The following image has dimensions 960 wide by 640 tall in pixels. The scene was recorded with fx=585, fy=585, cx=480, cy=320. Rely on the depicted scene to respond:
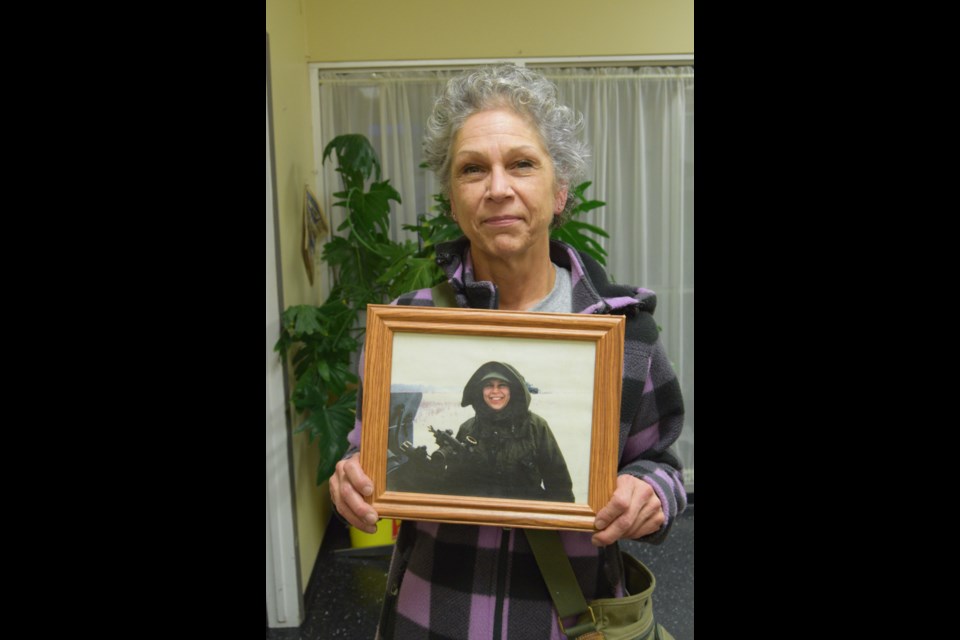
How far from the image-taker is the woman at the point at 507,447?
2.86ft

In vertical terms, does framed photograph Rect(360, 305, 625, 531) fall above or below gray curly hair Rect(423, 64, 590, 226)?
below

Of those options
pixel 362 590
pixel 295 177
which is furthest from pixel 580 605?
pixel 295 177

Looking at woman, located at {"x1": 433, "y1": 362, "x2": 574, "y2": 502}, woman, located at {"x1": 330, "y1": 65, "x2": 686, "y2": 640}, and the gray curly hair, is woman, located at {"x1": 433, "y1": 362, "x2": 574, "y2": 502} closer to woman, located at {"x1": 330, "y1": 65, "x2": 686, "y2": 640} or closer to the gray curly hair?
woman, located at {"x1": 330, "y1": 65, "x2": 686, "y2": 640}

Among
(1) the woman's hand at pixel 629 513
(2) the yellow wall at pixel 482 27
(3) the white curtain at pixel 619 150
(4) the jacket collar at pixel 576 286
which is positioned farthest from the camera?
(3) the white curtain at pixel 619 150

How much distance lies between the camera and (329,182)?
3.22 metres

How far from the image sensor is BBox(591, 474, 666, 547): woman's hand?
2.79 ft

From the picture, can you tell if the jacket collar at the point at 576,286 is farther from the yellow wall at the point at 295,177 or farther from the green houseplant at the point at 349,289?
the yellow wall at the point at 295,177

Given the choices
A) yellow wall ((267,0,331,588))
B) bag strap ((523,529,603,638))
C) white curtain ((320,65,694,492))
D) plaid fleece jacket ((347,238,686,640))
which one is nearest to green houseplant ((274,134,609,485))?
yellow wall ((267,0,331,588))

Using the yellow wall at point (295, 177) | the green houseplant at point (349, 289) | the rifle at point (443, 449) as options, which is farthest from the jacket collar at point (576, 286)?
the yellow wall at point (295, 177)

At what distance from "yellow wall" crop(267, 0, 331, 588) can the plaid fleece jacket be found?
5.45 feet

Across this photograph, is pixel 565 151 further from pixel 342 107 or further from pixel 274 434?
pixel 342 107

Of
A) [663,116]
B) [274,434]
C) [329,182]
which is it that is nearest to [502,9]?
[663,116]

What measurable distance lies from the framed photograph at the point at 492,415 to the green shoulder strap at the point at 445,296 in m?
0.14

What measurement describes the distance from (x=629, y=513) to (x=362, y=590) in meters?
2.32
